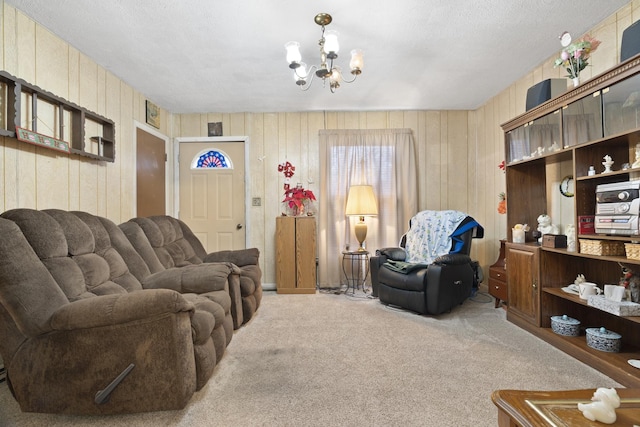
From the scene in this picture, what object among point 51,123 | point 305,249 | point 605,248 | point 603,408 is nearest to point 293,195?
point 305,249

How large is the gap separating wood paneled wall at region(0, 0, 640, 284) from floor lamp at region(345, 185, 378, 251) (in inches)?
26.3

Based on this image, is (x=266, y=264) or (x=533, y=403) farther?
(x=266, y=264)

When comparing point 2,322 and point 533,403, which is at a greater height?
point 2,322

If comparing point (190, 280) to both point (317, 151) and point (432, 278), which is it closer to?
point (432, 278)

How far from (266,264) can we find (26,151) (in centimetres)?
279

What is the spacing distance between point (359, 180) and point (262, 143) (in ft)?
4.81

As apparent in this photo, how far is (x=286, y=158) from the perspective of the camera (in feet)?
14.3

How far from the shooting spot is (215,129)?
14.3ft

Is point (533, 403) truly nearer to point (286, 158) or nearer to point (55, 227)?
point (55, 227)

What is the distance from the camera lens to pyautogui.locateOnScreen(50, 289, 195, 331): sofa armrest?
4.71ft

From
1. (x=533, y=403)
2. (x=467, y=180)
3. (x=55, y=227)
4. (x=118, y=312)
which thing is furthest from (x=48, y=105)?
(x=467, y=180)

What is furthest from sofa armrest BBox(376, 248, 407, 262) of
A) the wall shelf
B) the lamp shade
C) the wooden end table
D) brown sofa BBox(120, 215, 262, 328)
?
the wall shelf

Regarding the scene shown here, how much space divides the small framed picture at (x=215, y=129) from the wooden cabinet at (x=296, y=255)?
5.08 feet

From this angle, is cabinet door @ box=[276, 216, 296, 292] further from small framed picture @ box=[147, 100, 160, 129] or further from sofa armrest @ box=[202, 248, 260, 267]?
small framed picture @ box=[147, 100, 160, 129]
